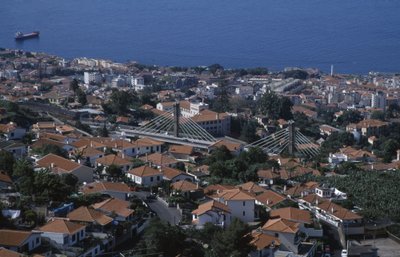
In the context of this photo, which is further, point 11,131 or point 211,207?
point 11,131

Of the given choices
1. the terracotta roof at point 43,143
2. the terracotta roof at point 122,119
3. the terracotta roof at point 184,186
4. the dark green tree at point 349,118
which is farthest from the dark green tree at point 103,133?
the dark green tree at point 349,118

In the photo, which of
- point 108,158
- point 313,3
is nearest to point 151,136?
point 108,158

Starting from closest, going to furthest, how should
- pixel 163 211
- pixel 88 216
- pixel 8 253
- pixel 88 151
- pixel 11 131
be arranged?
1. pixel 8 253
2. pixel 88 216
3. pixel 163 211
4. pixel 88 151
5. pixel 11 131

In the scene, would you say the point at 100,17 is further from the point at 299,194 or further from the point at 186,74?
the point at 299,194

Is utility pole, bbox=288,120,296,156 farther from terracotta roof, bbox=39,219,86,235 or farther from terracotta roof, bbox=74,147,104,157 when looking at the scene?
terracotta roof, bbox=39,219,86,235

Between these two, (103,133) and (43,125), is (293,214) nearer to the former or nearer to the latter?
(43,125)

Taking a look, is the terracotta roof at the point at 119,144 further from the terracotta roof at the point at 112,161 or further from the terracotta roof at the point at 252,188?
the terracotta roof at the point at 252,188

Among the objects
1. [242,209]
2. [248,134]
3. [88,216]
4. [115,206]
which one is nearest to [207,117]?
[248,134]
